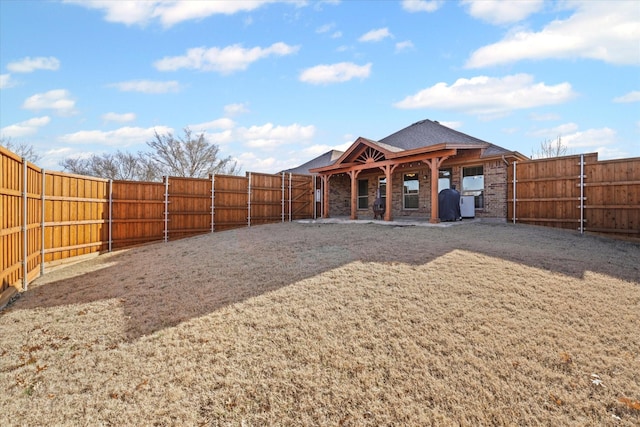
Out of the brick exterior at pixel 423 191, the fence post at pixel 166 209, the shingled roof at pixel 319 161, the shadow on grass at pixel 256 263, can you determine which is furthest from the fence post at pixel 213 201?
the shingled roof at pixel 319 161

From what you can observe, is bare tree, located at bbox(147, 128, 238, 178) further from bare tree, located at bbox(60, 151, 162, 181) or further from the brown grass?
the brown grass

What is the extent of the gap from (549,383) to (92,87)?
59.6 feet

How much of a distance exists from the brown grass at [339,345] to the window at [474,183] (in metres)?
6.30

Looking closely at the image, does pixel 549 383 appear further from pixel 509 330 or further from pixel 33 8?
pixel 33 8

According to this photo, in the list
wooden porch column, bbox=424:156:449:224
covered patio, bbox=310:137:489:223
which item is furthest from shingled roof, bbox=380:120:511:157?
wooden porch column, bbox=424:156:449:224

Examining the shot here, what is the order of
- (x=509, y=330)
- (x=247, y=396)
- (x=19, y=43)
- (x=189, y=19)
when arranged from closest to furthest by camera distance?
(x=247, y=396) → (x=509, y=330) → (x=189, y=19) → (x=19, y=43)

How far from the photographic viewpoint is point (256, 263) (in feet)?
20.0

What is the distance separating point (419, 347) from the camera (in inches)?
123

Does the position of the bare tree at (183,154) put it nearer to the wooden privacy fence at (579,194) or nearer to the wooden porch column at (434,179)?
the wooden porch column at (434,179)

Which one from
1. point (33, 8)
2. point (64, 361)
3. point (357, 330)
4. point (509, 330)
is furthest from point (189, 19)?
point (509, 330)

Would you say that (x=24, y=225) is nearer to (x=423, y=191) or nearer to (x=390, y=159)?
(x=390, y=159)

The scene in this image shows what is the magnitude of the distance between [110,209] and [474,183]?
1342cm

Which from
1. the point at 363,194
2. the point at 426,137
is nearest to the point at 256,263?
the point at 363,194

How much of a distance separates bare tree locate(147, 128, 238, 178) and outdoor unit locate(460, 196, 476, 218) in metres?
22.2
